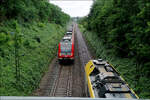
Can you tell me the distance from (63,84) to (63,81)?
91cm

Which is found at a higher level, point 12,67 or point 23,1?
A: point 23,1

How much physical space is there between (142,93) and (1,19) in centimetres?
2430

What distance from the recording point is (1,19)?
27.3 meters

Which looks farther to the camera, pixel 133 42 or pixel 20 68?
pixel 20 68

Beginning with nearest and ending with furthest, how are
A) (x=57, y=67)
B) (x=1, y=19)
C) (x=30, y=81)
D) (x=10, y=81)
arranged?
(x=10, y=81) → (x=30, y=81) → (x=57, y=67) → (x=1, y=19)

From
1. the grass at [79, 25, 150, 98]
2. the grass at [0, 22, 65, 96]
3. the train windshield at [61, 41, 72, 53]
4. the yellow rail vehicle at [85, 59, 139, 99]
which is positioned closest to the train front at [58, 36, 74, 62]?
the train windshield at [61, 41, 72, 53]

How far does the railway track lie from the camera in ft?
56.9

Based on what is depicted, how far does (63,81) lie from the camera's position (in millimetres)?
20469

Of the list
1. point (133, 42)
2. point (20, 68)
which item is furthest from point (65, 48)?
point (133, 42)

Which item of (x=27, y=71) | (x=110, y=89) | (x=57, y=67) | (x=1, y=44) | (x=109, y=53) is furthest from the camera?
(x=109, y=53)

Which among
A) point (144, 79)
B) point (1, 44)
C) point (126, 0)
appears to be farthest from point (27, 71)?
point (126, 0)

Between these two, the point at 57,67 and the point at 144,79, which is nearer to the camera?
the point at 144,79

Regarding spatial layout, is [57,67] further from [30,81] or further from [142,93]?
[142,93]

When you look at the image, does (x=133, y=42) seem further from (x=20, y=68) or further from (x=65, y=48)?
(x=20, y=68)
